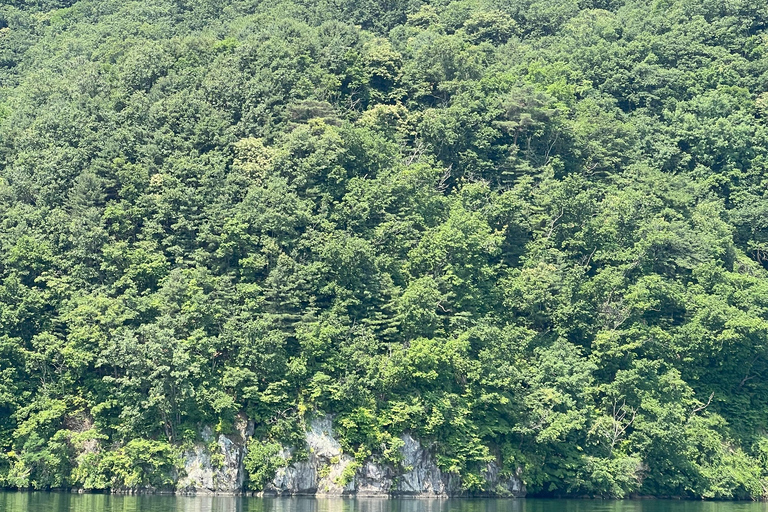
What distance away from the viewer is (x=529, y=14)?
97062 millimetres

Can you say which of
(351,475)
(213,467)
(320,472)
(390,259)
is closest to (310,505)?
(351,475)

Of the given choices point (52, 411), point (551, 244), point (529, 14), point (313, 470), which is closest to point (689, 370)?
point (551, 244)

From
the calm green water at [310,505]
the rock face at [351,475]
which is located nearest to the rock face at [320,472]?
the rock face at [351,475]

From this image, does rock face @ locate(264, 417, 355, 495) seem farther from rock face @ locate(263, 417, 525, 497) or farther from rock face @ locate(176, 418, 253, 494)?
rock face @ locate(176, 418, 253, 494)

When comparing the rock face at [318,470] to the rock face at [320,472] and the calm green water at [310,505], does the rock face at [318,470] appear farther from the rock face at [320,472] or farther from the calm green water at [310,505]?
the calm green water at [310,505]

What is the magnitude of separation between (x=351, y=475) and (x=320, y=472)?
1.57 meters

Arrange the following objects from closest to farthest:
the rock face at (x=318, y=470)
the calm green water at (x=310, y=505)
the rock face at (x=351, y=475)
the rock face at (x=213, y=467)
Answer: the calm green water at (x=310, y=505)
the rock face at (x=213, y=467)
the rock face at (x=318, y=470)
the rock face at (x=351, y=475)

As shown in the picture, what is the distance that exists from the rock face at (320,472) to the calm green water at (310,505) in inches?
74.3

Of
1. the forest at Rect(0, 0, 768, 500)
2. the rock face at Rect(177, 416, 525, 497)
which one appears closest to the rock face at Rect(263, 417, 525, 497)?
the rock face at Rect(177, 416, 525, 497)

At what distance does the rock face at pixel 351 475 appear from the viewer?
56450 mm

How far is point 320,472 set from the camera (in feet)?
187

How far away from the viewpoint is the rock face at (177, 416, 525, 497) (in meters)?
55.3

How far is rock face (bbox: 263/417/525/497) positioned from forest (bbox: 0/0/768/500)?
852 mm

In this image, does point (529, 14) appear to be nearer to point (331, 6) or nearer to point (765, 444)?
point (331, 6)
